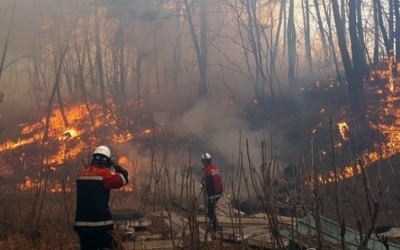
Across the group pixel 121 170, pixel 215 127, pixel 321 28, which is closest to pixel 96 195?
pixel 121 170

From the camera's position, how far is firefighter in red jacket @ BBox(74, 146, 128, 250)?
6336 millimetres

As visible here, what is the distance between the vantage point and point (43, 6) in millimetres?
30078

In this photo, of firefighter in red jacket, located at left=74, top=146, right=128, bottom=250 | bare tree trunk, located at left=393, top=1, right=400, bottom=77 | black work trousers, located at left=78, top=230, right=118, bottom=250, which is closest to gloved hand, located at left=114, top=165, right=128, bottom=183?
firefighter in red jacket, located at left=74, top=146, right=128, bottom=250

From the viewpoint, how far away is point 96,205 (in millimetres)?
6336

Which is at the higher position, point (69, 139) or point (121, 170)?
point (69, 139)

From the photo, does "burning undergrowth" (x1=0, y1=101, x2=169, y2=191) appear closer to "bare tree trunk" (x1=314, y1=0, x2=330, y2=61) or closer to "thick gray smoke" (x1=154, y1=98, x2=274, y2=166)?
"thick gray smoke" (x1=154, y1=98, x2=274, y2=166)

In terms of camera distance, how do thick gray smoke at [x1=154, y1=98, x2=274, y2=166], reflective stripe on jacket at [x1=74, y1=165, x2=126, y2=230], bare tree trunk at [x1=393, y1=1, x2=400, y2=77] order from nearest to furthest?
reflective stripe on jacket at [x1=74, y1=165, x2=126, y2=230], thick gray smoke at [x1=154, y1=98, x2=274, y2=166], bare tree trunk at [x1=393, y1=1, x2=400, y2=77]

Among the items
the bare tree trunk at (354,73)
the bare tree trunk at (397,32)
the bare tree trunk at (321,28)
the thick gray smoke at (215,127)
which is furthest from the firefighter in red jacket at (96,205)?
the bare tree trunk at (321,28)

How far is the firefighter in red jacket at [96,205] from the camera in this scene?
20.8 feet

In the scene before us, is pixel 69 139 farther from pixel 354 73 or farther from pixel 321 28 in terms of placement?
pixel 321 28

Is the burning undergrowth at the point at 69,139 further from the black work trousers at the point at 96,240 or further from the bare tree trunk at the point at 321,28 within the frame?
the black work trousers at the point at 96,240

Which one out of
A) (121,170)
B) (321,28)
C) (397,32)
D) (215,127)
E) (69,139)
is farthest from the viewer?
(321,28)

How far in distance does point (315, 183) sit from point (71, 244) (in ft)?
18.9

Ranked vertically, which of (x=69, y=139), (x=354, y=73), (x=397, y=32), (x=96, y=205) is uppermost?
(x=397, y=32)
